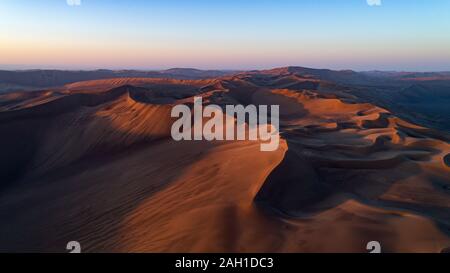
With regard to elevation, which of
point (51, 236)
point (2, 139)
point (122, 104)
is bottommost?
point (51, 236)

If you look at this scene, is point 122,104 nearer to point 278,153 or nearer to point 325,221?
point 278,153

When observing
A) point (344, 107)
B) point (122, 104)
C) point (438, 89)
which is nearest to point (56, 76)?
point (122, 104)

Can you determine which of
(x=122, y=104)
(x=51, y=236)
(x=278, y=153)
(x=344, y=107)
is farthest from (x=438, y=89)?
(x=51, y=236)

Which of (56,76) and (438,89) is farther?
(56,76)

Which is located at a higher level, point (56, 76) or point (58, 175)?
point (56, 76)
